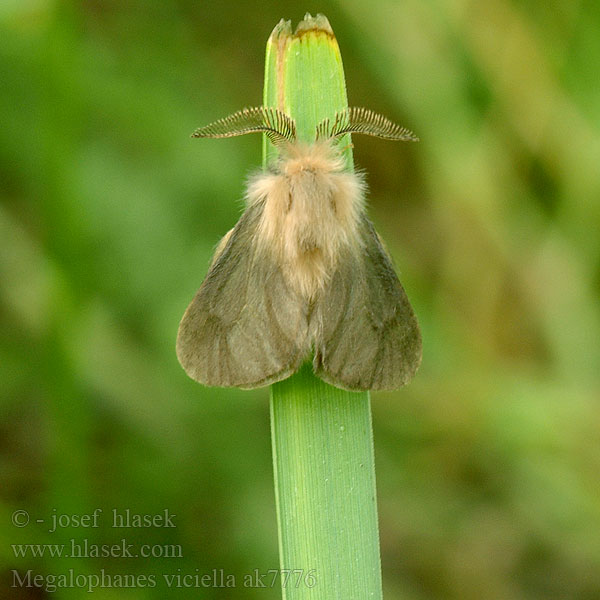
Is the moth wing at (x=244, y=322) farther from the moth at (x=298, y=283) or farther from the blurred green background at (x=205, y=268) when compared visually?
the blurred green background at (x=205, y=268)

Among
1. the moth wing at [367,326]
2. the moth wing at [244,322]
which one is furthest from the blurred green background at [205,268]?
the moth wing at [367,326]

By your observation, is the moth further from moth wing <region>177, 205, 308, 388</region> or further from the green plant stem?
the green plant stem

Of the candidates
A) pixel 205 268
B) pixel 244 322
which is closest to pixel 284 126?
pixel 244 322

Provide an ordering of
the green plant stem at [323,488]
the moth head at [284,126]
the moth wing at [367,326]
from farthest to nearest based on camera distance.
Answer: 1. the moth head at [284,126]
2. the moth wing at [367,326]
3. the green plant stem at [323,488]

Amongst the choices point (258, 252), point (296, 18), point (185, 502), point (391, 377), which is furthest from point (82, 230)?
point (296, 18)

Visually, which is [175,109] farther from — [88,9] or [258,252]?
[258,252]

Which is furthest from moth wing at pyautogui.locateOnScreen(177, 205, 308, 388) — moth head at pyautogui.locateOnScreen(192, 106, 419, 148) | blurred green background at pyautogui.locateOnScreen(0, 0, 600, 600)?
blurred green background at pyautogui.locateOnScreen(0, 0, 600, 600)
